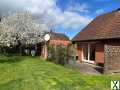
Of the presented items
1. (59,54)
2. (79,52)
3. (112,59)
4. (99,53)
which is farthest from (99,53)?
(79,52)

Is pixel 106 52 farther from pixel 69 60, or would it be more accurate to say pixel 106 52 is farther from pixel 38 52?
pixel 38 52

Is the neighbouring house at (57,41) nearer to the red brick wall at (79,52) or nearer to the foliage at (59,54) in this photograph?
the red brick wall at (79,52)

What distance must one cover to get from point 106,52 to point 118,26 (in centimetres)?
449

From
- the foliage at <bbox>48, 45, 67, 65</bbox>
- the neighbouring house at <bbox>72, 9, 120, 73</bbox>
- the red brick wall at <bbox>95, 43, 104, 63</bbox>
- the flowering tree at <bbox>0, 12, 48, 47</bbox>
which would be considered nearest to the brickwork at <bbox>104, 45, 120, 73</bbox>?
the neighbouring house at <bbox>72, 9, 120, 73</bbox>

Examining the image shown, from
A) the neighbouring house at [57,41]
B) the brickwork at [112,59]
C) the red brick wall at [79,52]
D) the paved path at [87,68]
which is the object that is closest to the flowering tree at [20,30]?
the neighbouring house at [57,41]

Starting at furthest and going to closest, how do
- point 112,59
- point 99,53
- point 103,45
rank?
point 99,53 < point 103,45 < point 112,59

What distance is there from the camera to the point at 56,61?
81.3ft

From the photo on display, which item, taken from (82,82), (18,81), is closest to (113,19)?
(82,82)

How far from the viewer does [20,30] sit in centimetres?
3447

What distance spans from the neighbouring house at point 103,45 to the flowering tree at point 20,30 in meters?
7.01

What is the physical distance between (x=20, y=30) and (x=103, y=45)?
14.8m

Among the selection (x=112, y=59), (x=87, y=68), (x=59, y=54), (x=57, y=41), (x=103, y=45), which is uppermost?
(x=57, y=41)

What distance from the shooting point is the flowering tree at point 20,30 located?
3300 centimetres

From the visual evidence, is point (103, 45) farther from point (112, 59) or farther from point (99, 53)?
point (112, 59)
